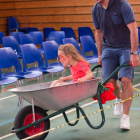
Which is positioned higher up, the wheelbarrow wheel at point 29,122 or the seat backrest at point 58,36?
the seat backrest at point 58,36

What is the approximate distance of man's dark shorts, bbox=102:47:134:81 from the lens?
2762 mm

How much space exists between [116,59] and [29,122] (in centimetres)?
116

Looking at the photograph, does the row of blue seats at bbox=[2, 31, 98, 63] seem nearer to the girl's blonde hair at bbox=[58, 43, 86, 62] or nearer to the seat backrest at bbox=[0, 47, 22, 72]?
the seat backrest at bbox=[0, 47, 22, 72]

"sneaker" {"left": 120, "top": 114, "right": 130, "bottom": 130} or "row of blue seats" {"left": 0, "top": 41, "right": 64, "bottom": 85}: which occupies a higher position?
"row of blue seats" {"left": 0, "top": 41, "right": 64, "bottom": 85}

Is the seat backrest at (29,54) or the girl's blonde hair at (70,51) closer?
the girl's blonde hair at (70,51)

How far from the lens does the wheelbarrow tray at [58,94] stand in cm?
222

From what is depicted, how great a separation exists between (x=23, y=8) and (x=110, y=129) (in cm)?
810

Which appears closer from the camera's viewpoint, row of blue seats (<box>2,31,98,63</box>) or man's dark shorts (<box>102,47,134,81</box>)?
man's dark shorts (<box>102,47,134,81</box>)

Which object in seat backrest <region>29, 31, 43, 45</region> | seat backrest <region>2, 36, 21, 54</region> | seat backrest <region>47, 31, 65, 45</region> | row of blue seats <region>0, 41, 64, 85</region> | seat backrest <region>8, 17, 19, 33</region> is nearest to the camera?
row of blue seats <region>0, 41, 64, 85</region>

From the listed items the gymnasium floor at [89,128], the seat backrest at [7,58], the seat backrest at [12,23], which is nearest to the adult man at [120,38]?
the gymnasium floor at [89,128]

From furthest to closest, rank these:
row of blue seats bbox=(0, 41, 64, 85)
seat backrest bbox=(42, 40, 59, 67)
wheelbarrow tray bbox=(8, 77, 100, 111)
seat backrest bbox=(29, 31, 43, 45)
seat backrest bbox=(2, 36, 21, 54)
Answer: seat backrest bbox=(29, 31, 43, 45), seat backrest bbox=(2, 36, 21, 54), seat backrest bbox=(42, 40, 59, 67), row of blue seats bbox=(0, 41, 64, 85), wheelbarrow tray bbox=(8, 77, 100, 111)

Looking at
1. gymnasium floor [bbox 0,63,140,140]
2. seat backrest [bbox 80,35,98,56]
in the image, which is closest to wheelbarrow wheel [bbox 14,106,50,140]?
gymnasium floor [bbox 0,63,140,140]

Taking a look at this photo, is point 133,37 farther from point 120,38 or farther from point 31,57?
point 31,57

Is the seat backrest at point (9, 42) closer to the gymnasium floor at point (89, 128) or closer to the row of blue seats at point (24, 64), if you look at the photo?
the row of blue seats at point (24, 64)
